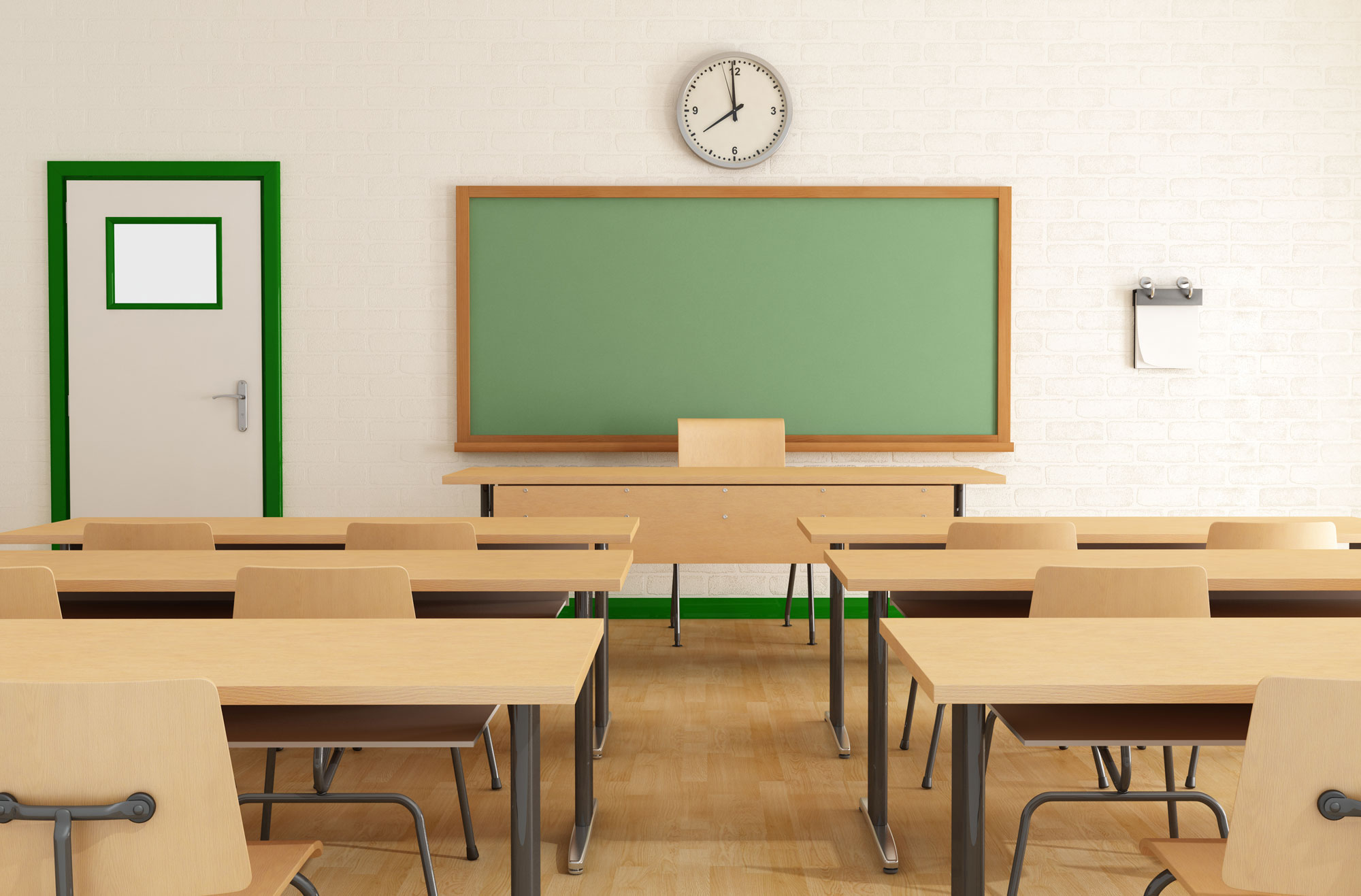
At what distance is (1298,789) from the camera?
971 mm

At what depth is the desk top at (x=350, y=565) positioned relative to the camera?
1.86m

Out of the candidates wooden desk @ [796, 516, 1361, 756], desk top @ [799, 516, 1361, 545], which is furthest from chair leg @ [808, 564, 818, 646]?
desk top @ [799, 516, 1361, 545]

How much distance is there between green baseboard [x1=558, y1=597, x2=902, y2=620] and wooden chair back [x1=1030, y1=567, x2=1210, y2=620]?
2.70 metres

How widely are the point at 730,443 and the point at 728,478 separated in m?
0.57

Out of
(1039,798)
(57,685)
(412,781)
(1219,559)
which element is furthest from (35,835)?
(1219,559)

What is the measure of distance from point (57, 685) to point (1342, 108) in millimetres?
5337

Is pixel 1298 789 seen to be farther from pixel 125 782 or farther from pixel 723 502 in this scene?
pixel 723 502

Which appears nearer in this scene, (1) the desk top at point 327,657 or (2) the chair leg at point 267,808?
(1) the desk top at point 327,657

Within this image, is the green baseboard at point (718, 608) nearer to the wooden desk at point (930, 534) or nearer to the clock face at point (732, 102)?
the wooden desk at point (930, 534)

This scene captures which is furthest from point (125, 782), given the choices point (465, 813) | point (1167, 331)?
point (1167, 331)

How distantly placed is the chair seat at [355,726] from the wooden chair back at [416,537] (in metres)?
0.61

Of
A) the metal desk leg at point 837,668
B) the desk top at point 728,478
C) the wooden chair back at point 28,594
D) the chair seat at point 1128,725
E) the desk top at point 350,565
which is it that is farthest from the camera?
the desk top at point 728,478

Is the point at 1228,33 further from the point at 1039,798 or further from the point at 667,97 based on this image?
the point at 1039,798

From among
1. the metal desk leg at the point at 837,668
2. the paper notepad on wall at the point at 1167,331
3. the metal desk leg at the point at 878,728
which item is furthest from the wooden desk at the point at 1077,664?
the paper notepad on wall at the point at 1167,331
